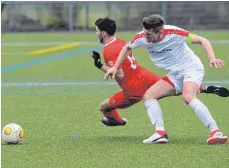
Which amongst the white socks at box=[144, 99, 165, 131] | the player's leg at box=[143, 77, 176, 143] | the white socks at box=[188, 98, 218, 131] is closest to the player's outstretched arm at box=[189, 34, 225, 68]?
the white socks at box=[188, 98, 218, 131]

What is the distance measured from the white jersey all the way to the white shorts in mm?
58

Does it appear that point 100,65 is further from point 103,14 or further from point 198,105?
point 103,14

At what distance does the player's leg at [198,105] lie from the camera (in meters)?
9.00

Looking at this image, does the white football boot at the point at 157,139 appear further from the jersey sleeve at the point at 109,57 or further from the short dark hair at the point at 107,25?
the short dark hair at the point at 107,25

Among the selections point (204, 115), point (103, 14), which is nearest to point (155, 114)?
point (204, 115)

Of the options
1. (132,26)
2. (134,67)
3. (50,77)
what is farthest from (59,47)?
(134,67)

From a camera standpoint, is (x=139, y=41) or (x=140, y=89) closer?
(x=139, y=41)

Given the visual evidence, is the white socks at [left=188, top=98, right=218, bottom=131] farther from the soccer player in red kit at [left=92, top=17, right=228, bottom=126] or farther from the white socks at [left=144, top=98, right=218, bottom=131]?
the soccer player in red kit at [left=92, top=17, right=228, bottom=126]

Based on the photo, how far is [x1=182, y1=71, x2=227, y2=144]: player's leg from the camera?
900cm

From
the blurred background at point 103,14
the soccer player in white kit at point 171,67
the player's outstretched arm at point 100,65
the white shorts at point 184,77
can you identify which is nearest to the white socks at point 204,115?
the soccer player in white kit at point 171,67

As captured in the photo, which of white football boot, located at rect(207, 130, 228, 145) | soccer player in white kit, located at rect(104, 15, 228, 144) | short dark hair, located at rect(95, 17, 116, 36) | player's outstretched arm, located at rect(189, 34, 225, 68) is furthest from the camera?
short dark hair, located at rect(95, 17, 116, 36)

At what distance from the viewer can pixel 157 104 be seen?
31.0 ft

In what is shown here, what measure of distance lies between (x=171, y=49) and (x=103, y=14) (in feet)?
74.4

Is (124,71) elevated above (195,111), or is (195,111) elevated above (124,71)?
(124,71)
